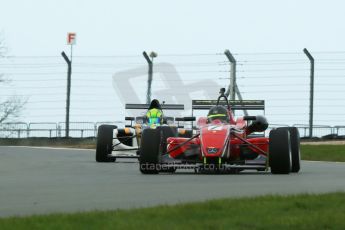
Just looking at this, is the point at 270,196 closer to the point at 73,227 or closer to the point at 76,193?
the point at 76,193

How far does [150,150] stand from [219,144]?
3.99ft

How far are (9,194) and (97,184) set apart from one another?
2285 mm

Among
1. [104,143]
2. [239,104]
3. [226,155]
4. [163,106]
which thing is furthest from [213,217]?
[163,106]

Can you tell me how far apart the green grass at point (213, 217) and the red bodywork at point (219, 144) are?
7557 millimetres

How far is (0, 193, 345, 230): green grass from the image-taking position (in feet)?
26.7

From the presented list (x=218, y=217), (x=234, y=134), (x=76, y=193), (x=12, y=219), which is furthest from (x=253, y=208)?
(x=234, y=134)

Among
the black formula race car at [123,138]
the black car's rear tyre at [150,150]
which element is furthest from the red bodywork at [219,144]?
the black formula race car at [123,138]

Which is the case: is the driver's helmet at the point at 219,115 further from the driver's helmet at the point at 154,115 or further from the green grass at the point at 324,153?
the green grass at the point at 324,153

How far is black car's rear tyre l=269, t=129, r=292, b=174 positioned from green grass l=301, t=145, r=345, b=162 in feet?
33.2

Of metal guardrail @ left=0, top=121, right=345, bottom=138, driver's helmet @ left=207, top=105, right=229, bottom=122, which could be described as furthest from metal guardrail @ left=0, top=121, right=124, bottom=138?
driver's helmet @ left=207, top=105, right=229, bottom=122

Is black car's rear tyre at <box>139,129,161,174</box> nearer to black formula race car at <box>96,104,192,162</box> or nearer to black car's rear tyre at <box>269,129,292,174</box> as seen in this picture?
black car's rear tyre at <box>269,129,292,174</box>

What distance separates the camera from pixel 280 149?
17250 millimetres

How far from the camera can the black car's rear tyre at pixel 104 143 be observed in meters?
24.1

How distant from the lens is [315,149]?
30.7m
